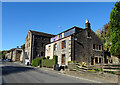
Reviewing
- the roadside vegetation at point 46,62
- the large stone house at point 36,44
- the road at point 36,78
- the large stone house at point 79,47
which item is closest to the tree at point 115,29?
the large stone house at point 79,47

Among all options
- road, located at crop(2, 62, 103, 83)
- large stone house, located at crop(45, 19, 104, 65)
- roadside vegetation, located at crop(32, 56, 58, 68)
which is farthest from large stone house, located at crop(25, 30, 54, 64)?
road, located at crop(2, 62, 103, 83)

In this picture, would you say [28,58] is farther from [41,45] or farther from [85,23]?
[85,23]

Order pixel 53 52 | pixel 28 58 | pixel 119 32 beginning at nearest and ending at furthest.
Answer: pixel 119 32
pixel 53 52
pixel 28 58

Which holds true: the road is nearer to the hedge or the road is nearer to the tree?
the hedge

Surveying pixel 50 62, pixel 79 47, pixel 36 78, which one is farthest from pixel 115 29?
pixel 50 62

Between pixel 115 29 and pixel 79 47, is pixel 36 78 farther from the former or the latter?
pixel 79 47

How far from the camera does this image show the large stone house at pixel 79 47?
80.6 ft

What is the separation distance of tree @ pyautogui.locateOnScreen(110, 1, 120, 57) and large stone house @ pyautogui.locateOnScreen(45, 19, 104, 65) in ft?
26.2

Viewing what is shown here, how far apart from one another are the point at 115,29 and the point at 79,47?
29.7ft

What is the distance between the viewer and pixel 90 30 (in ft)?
92.0

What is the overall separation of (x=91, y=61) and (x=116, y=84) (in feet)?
56.8

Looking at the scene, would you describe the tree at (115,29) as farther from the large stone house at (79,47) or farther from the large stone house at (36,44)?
the large stone house at (36,44)

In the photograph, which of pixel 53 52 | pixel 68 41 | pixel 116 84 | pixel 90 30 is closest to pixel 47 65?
pixel 53 52

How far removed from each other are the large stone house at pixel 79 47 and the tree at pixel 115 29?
798 cm
